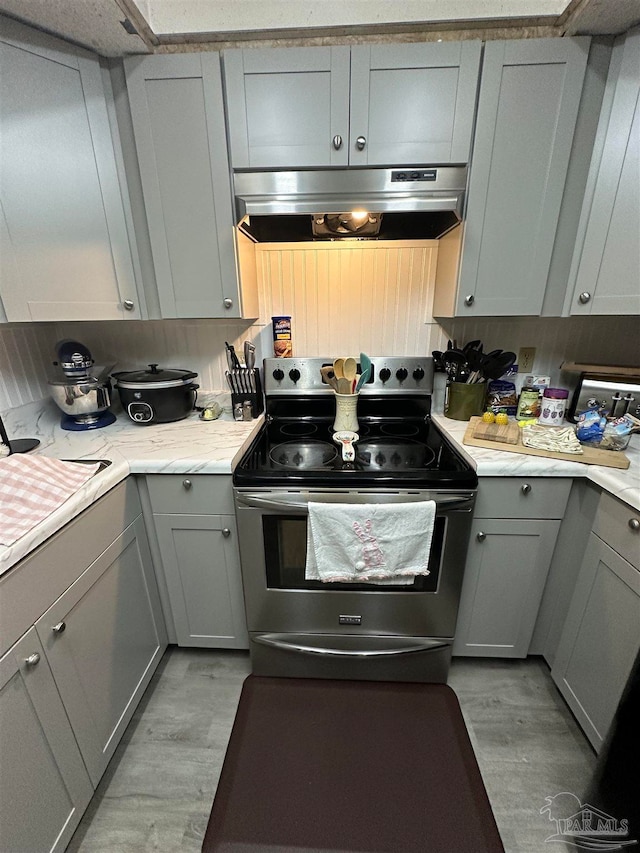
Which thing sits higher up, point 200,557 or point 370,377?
point 370,377

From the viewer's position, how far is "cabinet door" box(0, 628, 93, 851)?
76 centimetres

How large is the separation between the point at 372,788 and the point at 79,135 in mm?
2254

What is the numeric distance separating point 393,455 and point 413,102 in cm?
120

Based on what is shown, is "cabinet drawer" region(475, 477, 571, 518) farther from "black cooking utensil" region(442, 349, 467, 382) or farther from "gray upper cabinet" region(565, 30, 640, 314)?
"gray upper cabinet" region(565, 30, 640, 314)

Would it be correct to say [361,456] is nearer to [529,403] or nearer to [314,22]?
[529,403]

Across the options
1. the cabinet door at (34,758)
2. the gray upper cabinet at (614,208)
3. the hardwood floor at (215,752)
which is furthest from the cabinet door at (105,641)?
the gray upper cabinet at (614,208)

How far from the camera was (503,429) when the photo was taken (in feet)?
4.44

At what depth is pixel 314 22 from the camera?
117cm

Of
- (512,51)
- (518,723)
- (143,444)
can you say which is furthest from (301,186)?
(518,723)

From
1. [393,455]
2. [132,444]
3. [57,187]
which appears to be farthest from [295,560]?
[57,187]

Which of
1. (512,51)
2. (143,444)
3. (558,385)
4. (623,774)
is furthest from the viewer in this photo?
(558,385)

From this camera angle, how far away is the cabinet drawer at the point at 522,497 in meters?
1.21

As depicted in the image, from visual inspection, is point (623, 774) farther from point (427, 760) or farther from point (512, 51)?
point (512, 51)

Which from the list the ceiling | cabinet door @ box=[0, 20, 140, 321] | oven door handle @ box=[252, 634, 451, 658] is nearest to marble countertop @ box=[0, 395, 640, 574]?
cabinet door @ box=[0, 20, 140, 321]
